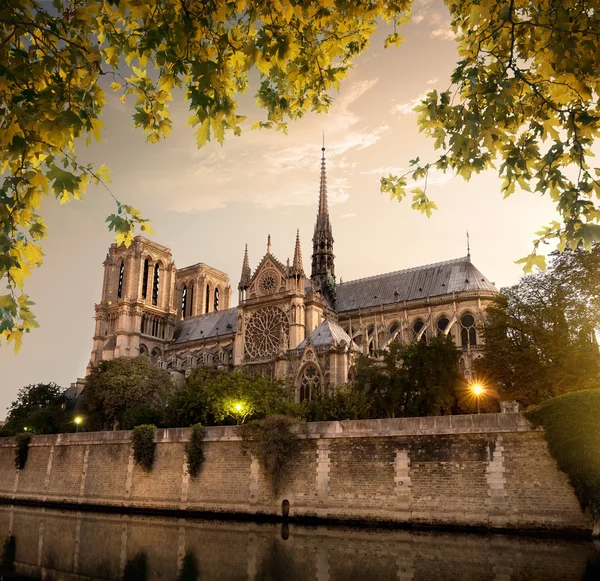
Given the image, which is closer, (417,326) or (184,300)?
(417,326)

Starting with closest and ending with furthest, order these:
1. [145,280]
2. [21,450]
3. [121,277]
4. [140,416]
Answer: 1. [21,450]
2. [140,416]
3. [121,277]
4. [145,280]

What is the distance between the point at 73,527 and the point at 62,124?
21431mm

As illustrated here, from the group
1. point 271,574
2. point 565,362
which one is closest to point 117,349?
point 565,362

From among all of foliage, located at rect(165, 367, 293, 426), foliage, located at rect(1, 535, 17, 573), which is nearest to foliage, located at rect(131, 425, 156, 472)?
foliage, located at rect(165, 367, 293, 426)

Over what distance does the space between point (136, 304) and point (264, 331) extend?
2118 centimetres

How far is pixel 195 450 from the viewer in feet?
82.5

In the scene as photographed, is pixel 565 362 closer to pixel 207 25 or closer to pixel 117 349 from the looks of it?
pixel 207 25

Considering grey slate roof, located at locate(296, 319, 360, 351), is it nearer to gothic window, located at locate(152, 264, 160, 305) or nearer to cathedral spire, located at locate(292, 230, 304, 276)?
cathedral spire, located at locate(292, 230, 304, 276)

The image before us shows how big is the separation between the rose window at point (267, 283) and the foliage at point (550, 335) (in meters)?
25.3

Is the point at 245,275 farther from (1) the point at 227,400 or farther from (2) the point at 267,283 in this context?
(1) the point at 227,400

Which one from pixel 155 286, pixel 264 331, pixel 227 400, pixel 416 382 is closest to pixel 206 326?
pixel 155 286

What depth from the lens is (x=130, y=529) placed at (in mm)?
21469

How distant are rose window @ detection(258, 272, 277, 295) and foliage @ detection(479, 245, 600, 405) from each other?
2535 cm

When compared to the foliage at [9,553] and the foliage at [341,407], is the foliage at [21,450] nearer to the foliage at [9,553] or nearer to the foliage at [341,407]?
the foliage at [9,553]
